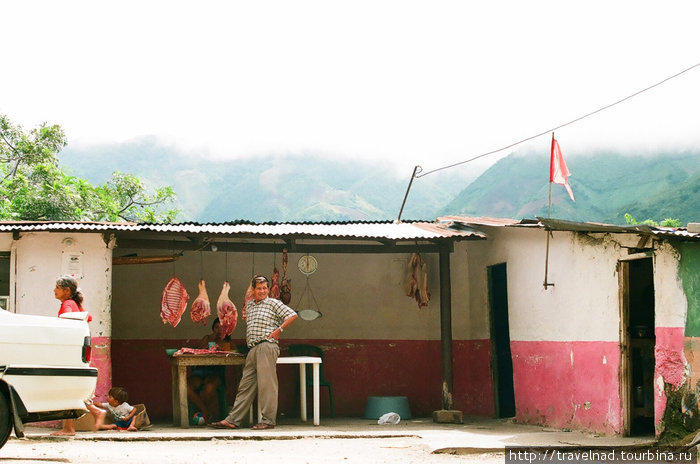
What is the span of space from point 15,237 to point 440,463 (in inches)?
242

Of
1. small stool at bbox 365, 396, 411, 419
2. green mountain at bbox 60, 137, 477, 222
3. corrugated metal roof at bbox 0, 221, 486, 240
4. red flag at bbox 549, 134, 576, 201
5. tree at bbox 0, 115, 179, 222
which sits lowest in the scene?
small stool at bbox 365, 396, 411, 419

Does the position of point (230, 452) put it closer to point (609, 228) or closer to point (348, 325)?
point (609, 228)

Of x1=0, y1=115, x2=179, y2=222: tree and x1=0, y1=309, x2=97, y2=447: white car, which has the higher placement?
x1=0, y1=115, x2=179, y2=222: tree

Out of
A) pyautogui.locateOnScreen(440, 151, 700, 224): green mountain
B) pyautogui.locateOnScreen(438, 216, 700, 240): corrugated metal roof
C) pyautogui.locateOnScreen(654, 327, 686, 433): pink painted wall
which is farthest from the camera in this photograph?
pyautogui.locateOnScreen(440, 151, 700, 224): green mountain

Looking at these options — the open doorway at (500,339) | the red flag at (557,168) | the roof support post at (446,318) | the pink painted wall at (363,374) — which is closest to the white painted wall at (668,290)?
the red flag at (557,168)

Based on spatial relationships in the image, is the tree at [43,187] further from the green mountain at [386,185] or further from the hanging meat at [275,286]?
the green mountain at [386,185]

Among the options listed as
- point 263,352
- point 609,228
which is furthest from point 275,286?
point 609,228

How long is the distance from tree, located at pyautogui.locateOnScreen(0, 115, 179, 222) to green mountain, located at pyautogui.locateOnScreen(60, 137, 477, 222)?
71.9m

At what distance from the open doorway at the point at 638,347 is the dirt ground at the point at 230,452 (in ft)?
6.67

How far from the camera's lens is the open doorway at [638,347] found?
33.5 feet

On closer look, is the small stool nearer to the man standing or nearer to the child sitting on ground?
the man standing

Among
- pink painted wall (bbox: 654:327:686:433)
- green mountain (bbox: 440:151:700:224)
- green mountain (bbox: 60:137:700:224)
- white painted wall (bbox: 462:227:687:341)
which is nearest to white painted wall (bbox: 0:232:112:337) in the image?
white painted wall (bbox: 462:227:687:341)

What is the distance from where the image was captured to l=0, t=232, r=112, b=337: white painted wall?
38.3 ft

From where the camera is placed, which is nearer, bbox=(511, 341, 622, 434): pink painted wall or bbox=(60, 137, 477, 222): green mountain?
bbox=(511, 341, 622, 434): pink painted wall
